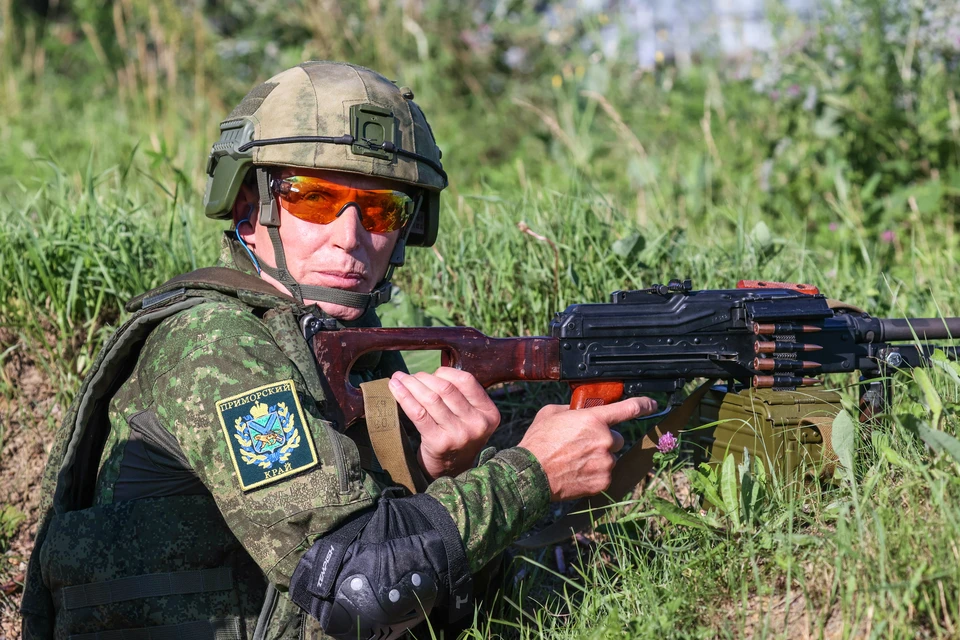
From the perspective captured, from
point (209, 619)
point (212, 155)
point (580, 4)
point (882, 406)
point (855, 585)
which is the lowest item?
point (209, 619)

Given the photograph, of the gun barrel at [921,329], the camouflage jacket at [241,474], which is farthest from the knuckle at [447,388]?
the gun barrel at [921,329]

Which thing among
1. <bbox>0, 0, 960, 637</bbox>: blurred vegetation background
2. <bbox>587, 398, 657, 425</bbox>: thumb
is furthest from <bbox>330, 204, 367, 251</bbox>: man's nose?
<bbox>0, 0, 960, 637</bbox>: blurred vegetation background

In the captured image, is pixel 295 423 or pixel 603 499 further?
pixel 603 499

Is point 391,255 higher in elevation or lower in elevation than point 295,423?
higher

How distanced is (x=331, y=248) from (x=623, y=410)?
1016 millimetres

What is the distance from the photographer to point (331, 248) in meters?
2.75

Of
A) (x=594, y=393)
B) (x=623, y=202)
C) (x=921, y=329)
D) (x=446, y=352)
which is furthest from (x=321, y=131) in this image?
(x=623, y=202)

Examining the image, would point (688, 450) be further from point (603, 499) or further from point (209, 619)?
point (209, 619)

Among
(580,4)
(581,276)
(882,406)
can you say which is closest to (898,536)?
(882,406)

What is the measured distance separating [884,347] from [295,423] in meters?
1.93

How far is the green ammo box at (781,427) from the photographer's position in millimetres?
2869

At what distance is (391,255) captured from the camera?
3.01 m

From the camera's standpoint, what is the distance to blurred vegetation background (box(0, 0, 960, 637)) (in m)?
2.33

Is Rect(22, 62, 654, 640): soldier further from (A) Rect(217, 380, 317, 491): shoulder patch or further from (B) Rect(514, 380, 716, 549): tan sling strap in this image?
(B) Rect(514, 380, 716, 549): tan sling strap
